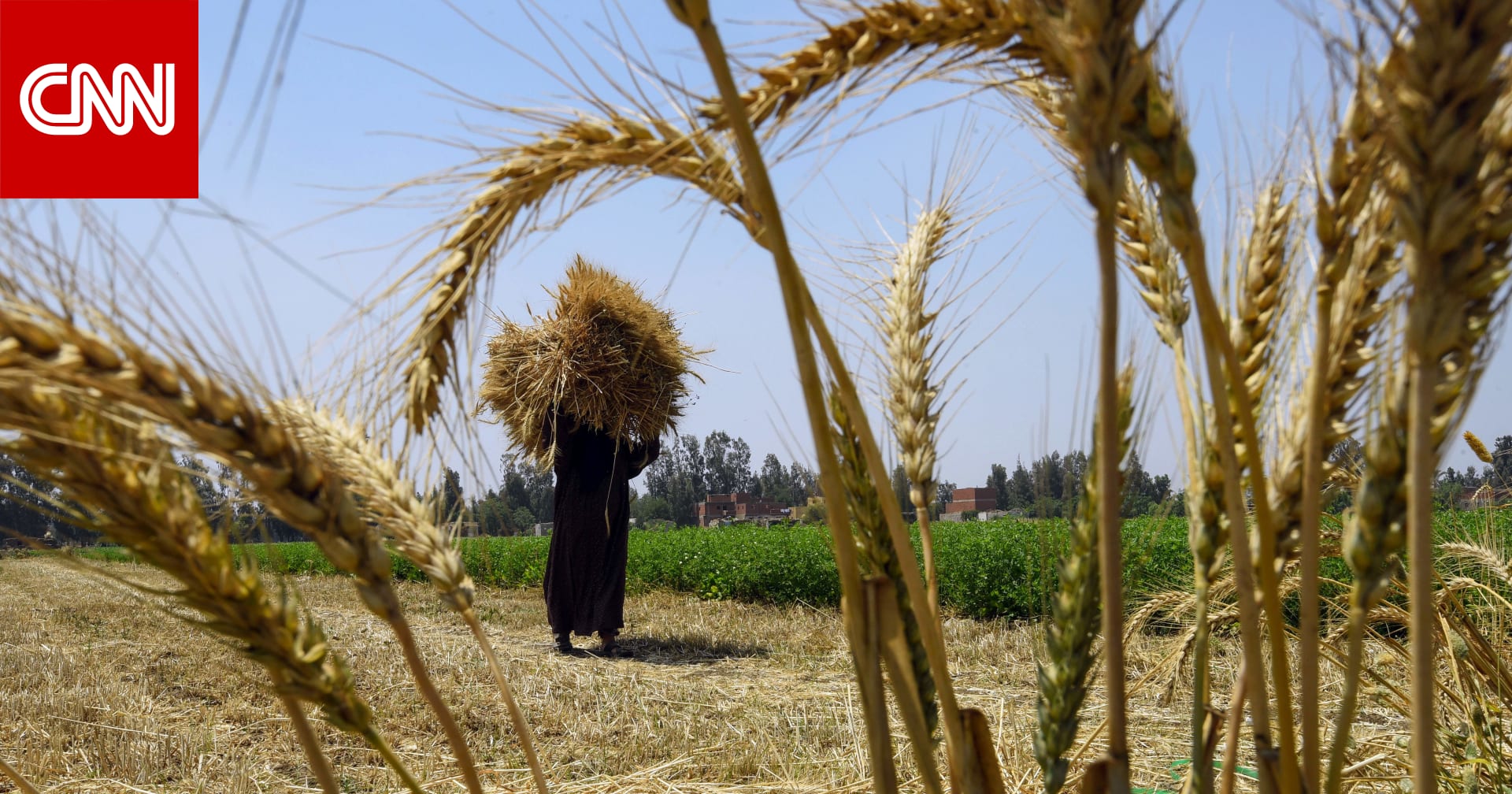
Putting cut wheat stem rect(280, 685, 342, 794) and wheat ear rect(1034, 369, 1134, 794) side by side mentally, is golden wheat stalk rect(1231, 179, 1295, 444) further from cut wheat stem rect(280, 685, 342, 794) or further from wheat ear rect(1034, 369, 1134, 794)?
cut wheat stem rect(280, 685, 342, 794)

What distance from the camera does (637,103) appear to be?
2.97ft

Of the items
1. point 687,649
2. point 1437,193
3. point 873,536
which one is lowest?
point 687,649

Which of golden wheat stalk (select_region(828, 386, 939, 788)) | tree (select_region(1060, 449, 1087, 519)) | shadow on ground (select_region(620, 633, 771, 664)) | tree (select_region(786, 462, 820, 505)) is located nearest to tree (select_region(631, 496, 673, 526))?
shadow on ground (select_region(620, 633, 771, 664))

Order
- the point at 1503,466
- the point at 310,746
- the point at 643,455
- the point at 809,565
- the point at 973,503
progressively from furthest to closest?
the point at 973,503, the point at 809,565, the point at 643,455, the point at 1503,466, the point at 310,746

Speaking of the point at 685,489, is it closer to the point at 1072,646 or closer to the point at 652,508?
the point at 652,508

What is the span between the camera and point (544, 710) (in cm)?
503

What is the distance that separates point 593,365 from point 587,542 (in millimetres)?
1692

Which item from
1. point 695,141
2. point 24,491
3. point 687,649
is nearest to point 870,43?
point 695,141

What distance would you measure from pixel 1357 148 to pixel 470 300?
791mm

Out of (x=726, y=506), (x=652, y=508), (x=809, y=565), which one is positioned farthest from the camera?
(x=652, y=508)

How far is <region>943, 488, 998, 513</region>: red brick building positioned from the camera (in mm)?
3707

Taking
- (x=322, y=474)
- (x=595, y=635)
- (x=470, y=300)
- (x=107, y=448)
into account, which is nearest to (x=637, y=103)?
(x=470, y=300)

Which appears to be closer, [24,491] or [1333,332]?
[1333,332]

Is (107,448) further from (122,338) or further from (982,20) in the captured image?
(982,20)
